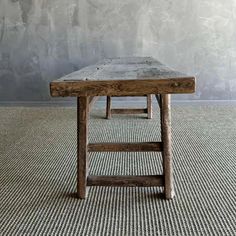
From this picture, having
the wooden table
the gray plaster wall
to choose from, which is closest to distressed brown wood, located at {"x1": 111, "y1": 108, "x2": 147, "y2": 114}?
the gray plaster wall

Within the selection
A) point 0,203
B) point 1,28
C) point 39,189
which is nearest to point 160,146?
point 39,189

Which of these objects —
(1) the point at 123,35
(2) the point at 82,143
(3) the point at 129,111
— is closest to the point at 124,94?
(2) the point at 82,143

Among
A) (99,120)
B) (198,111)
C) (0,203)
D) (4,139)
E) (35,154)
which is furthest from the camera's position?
(198,111)

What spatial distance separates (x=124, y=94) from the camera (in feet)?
4.70

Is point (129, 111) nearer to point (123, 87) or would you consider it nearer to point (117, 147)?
point (117, 147)

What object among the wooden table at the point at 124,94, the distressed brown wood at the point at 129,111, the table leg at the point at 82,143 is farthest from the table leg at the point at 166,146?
the distressed brown wood at the point at 129,111

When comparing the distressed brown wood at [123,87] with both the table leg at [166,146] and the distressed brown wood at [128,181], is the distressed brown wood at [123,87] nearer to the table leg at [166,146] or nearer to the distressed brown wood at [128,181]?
the table leg at [166,146]

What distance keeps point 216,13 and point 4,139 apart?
7.71 ft

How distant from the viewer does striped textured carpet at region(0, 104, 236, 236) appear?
1375 millimetres

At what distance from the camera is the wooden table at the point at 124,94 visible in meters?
1.40

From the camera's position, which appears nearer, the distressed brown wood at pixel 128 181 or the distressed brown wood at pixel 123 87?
the distressed brown wood at pixel 123 87

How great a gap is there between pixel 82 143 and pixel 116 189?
29 centimetres

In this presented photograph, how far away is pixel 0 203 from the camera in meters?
1.58

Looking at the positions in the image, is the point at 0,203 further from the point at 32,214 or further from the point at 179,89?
the point at 179,89
